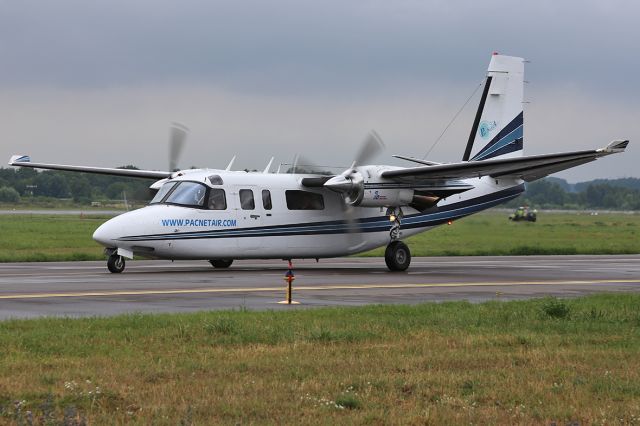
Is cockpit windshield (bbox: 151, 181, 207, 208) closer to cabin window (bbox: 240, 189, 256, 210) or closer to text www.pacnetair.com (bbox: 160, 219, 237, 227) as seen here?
text www.pacnetair.com (bbox: 160, 219, 237, 227)

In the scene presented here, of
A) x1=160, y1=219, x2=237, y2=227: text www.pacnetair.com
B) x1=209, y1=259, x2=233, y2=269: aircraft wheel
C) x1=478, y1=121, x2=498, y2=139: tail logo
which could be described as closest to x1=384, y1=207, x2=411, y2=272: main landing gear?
x1=209, y1=259, x2=233, y2=269: aircraft wheel

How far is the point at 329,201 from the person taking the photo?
106 feet

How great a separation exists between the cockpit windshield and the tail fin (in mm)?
11079

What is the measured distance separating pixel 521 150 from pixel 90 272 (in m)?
16.5

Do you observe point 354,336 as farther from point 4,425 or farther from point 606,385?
point 4,425

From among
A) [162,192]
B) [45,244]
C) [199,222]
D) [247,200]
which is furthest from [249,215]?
[45,244]

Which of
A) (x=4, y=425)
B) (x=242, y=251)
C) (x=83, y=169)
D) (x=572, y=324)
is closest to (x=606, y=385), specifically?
(x=572, y=324)

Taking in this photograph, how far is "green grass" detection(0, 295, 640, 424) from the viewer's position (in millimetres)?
9398

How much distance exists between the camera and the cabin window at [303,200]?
103 feet

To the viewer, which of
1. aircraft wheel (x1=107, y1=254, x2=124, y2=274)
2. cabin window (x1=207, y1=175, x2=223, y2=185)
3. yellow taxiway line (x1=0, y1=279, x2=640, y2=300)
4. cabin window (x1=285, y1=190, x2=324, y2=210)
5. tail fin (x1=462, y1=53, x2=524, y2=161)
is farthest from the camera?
tail fin (x1=462, y1=53, x2=524, y2=161)

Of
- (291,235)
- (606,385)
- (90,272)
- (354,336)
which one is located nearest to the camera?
(606,385)

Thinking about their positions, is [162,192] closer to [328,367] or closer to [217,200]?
[217,200]

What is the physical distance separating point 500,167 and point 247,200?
7863 millimetres

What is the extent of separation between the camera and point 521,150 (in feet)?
119
